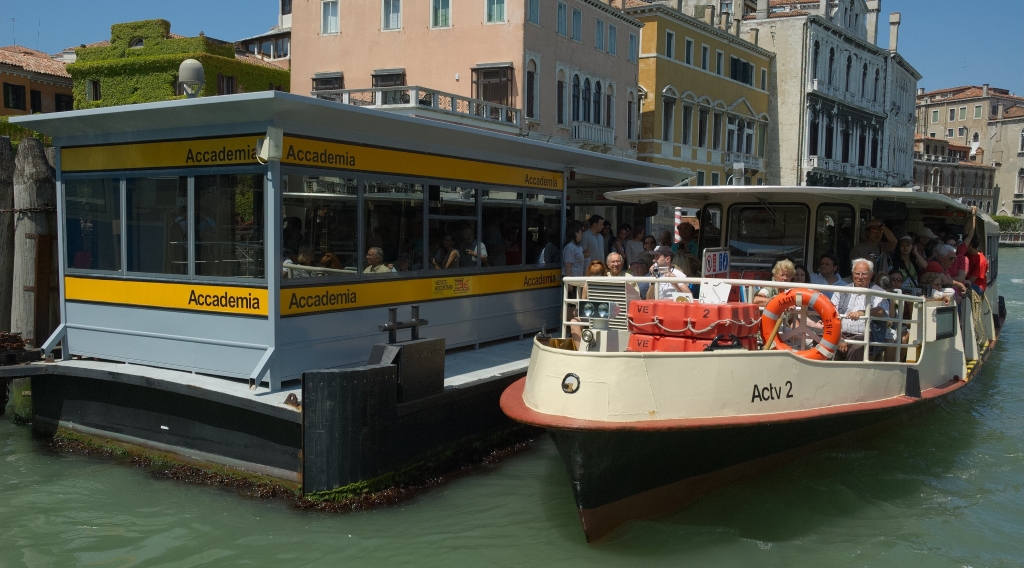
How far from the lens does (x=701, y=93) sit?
41.3 m

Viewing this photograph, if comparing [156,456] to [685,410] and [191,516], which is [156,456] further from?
[685,410]

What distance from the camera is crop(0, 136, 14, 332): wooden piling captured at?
10008mm

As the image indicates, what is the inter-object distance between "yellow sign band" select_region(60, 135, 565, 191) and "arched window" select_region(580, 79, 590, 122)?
2371 centimetres

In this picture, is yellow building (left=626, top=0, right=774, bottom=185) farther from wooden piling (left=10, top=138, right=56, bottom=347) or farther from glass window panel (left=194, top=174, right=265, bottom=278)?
glass window panel (left=194, top=174, right=265, bottom=278)

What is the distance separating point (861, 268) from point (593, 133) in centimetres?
2568

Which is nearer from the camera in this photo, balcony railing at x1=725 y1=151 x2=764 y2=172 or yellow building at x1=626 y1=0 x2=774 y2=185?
yellow building at x1=626 y1=0 x2=774 y2=185

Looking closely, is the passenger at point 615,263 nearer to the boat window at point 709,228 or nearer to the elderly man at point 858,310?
the elderly man at point 858,310

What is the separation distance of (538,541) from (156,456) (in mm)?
3755

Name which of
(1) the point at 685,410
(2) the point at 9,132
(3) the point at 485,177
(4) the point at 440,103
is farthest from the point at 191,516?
(2) the point at 9,132

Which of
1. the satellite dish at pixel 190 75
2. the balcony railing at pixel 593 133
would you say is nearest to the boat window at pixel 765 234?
the satellite dish at pixel 190 75

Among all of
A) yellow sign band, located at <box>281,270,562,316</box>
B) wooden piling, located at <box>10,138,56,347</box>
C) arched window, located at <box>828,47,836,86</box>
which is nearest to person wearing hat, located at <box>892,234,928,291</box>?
yellow sign band, located at <box>281,270,562,316</box>

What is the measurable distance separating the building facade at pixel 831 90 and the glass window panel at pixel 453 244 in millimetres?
41582

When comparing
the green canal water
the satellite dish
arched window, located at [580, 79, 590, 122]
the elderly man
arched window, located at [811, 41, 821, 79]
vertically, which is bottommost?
the green canal water

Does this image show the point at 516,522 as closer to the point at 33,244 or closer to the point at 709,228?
the point at 709,228
